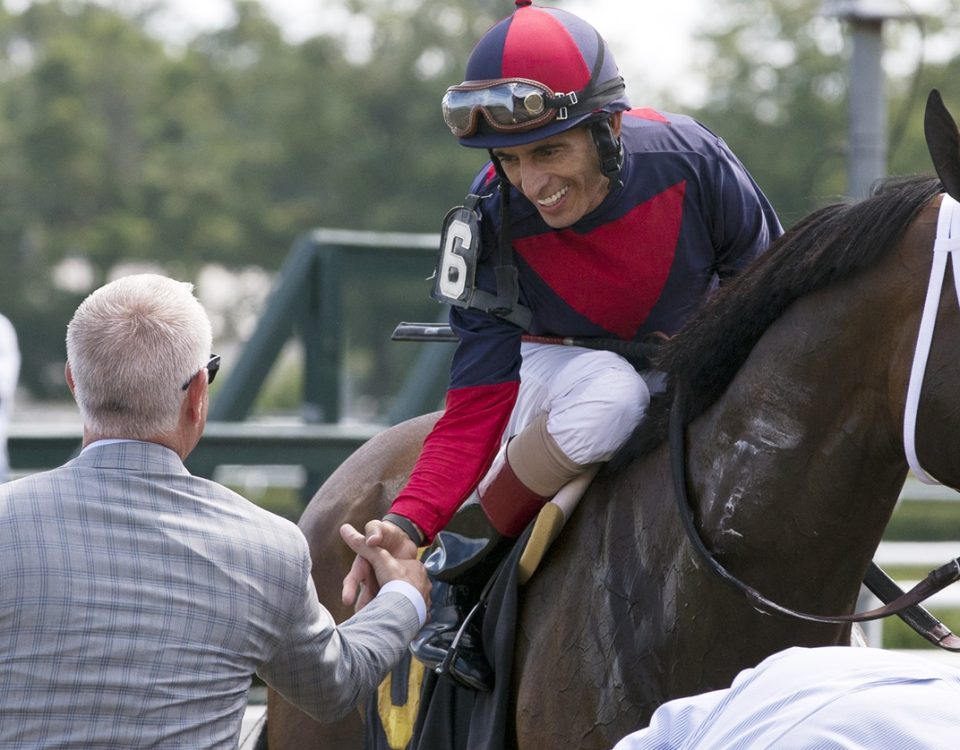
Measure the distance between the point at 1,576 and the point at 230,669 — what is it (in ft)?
1.27

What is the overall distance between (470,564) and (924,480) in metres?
1.07

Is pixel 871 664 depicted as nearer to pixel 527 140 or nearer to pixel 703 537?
pixel 703 537

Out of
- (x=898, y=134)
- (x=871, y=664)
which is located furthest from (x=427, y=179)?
(x=871, y=664)

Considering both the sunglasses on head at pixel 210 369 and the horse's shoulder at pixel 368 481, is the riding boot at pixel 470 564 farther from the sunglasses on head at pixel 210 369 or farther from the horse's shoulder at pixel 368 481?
the sunglasses on head at pixel 210 369

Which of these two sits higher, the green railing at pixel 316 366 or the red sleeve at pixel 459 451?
the red sleeve at pixel 459 451

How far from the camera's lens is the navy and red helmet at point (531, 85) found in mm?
2959

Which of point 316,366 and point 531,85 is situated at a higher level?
point 531,85

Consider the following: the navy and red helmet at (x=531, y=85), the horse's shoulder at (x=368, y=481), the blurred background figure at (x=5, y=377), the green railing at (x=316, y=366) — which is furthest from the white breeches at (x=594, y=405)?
the blurred background figure at (x=5, y=377)

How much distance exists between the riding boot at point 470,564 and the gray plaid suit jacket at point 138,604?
751 millimetres

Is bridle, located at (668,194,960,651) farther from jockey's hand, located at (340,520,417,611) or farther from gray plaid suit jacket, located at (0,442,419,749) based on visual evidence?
gray plaid suit jacket, located at (0,442,419,749)

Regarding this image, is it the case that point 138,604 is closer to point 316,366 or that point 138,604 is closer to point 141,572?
point 141,572

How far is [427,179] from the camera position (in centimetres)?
3144

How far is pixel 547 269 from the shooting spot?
320cm

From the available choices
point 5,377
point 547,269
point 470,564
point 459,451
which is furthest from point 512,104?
point 5,377
